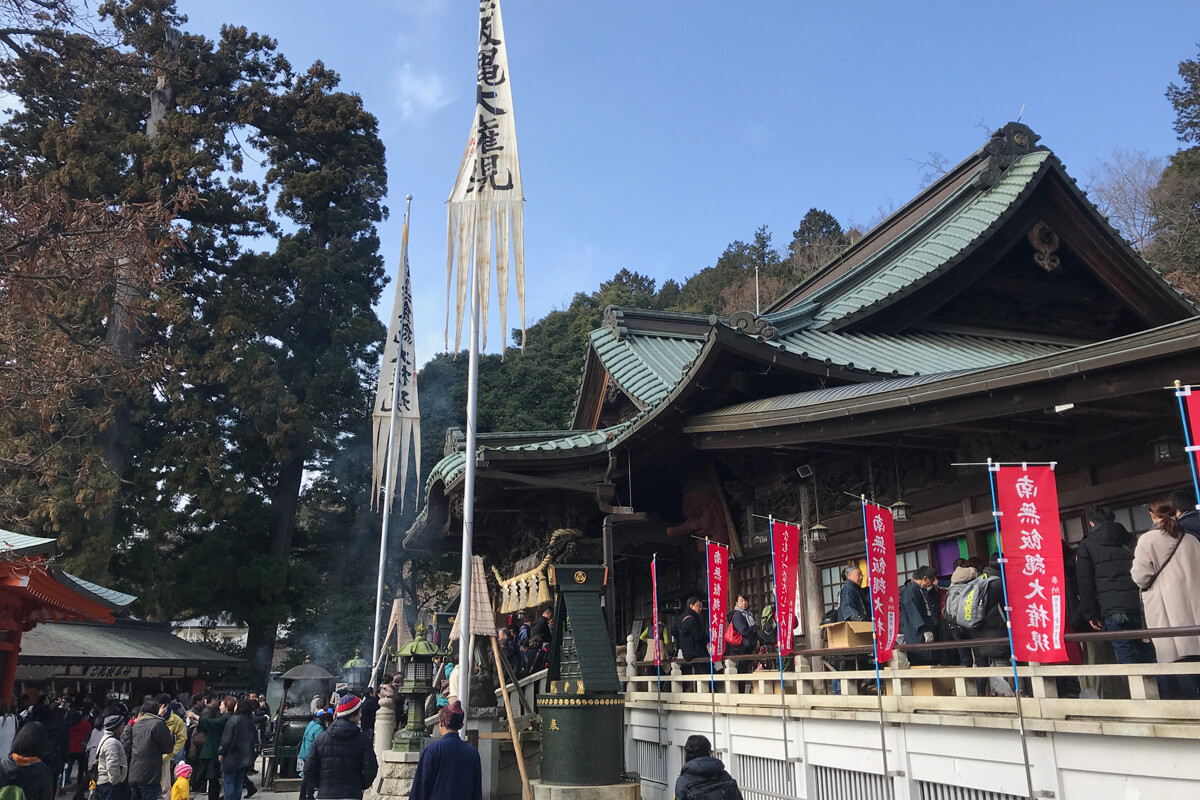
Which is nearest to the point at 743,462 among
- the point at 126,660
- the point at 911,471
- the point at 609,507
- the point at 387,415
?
the point at 609,507

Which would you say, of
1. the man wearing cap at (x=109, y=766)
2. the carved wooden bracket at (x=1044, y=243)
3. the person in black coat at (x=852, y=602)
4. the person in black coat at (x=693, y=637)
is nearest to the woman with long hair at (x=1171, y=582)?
the person in black coat at (x=852, y=602)

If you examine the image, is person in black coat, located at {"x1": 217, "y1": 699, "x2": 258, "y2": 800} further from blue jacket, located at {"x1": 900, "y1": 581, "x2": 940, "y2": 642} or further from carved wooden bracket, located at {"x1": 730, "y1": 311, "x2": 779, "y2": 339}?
blue jacket, located at {"x1": 900, "y1": 581, "x2": 940, "y2": 642}

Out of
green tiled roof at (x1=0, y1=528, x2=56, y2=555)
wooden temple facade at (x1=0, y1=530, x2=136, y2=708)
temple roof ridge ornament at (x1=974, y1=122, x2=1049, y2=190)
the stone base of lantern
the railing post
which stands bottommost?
the stone base of lantern

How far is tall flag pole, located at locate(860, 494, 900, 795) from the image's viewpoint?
7.01 meters

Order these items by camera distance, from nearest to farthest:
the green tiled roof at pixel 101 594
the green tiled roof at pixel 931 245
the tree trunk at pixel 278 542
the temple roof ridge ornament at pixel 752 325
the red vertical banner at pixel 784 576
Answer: the red vertical banner at pixel 784 576 → the temple roof ridge ornament at pixel 752 325 → the green tiled roof at pixel 931 245 → the green tiled roof at pixel 101 594 → the tree trunk at pixel 278 542

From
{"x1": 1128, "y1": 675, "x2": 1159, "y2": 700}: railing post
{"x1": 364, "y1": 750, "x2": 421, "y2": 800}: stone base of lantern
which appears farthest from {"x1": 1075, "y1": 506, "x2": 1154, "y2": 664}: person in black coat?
{"x1": 364, "y1": 750, "x2": 421, "y2": 800}: stone base of lantern

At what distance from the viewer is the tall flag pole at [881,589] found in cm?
701

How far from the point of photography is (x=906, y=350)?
12250 millimetres

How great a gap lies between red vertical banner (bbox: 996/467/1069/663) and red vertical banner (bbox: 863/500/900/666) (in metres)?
1.50

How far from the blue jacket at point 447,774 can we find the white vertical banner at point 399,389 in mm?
14930

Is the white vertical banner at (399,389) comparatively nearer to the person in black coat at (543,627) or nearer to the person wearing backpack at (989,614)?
the person in black coat at (543,627)

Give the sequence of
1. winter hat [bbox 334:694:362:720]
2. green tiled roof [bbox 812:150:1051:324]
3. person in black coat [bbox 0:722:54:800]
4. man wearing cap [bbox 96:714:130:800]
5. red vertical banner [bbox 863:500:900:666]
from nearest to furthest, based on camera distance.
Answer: red vertical banner [bbox 863:500:900:666], person in black coat [bbox 0:722:54:800], winter hat [bbox 334:694:362:720], man wearing cap [bbox 96:714:130:800], green tiled roof [bbox 812:150:1051:324]

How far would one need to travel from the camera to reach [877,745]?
708 centimetres

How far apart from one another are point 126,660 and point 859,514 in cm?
2001
